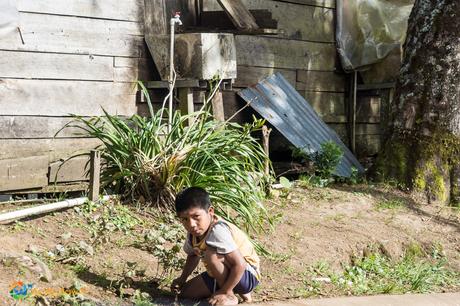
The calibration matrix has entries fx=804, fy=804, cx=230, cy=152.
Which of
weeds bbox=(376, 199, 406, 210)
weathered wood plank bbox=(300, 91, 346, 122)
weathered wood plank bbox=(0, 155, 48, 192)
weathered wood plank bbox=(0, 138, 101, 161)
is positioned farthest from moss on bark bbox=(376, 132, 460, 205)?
weathered wood plank bbox=(0, 155, 48, 192)

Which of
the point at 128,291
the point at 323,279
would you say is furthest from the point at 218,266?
the point at 323,279

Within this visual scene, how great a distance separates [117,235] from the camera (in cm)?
639

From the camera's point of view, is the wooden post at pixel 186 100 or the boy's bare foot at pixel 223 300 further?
the wooden post at pixel 186 100

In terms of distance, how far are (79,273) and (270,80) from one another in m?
5.62

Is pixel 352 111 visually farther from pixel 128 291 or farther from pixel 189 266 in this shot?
pixel 128 291

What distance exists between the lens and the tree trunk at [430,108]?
30.9ft

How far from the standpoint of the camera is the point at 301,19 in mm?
11289

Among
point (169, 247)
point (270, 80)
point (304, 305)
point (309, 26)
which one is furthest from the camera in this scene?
point (309, 26)

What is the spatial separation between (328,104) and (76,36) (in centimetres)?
467

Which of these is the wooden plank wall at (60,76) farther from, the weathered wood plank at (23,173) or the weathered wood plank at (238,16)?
the weathered wood plank at (238,16)

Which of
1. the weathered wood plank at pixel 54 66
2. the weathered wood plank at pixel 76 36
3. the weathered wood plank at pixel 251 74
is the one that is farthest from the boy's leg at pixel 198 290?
the weathered wood plank at pixel 251 74

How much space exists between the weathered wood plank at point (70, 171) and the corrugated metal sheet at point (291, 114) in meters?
2.35

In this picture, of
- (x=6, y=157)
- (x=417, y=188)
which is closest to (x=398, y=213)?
(x=417, y=188)

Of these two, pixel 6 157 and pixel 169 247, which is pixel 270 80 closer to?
pixel 6 157
